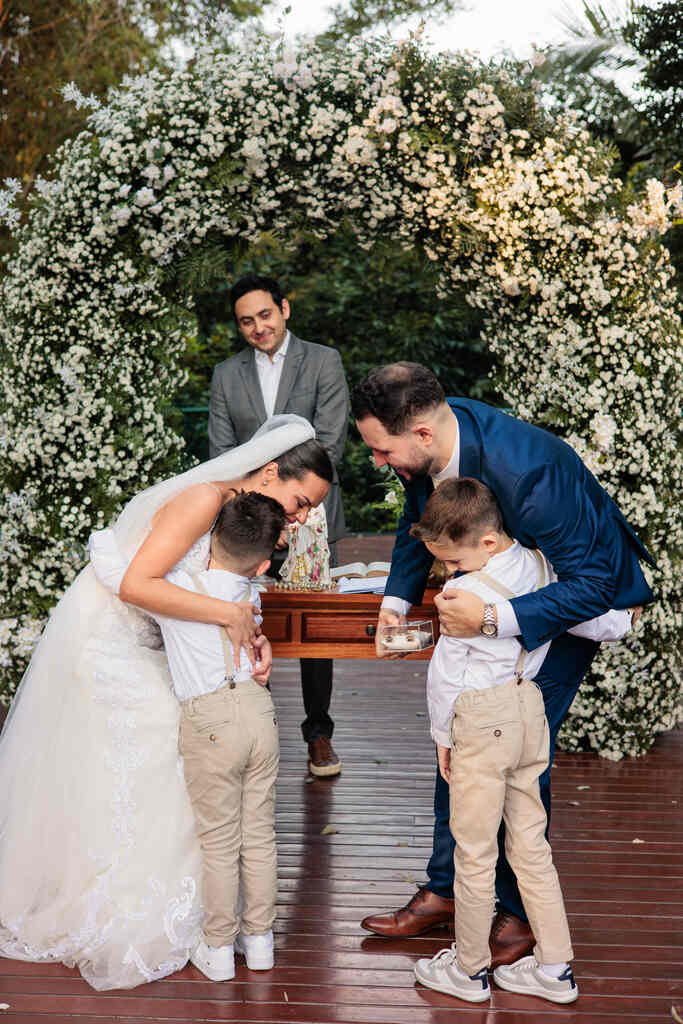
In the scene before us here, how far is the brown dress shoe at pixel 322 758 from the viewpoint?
454cm

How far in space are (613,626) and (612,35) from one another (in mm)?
9263

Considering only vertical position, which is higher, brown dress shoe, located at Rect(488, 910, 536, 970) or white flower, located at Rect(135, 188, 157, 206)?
white flower, located at Rect(135, 188, 157, 206)

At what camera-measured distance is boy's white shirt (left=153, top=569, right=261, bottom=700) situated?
281 centimetres

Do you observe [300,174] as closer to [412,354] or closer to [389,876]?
[389,876]

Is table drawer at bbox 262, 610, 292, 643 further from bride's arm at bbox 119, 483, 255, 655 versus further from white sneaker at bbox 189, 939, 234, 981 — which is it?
white sneaker at bbox 189, 939, 234, 981

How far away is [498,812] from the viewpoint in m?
2.64

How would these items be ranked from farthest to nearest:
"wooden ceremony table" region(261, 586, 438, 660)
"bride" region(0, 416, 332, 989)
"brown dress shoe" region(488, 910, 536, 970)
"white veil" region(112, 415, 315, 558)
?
"wooden ceremony table" region(261, 586, 438, 660) → "white veil" region(112, 415, 315, 558) → "brown dress shoe" region(488, 910, 536, 970) → "bride" region(0, 416, 332, 989)

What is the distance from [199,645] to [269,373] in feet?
6.74

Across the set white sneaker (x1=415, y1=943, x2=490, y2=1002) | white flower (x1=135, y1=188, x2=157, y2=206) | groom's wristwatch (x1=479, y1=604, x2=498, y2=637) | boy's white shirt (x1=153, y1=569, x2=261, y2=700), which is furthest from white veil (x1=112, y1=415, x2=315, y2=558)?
white flower (x1=135, y1=188, x2=157, y2=206)

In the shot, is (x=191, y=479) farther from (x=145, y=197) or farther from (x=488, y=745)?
(x=145, y=197)

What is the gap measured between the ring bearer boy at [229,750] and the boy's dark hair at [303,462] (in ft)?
0.76

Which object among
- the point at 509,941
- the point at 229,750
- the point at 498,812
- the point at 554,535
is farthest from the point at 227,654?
the point at 509,941

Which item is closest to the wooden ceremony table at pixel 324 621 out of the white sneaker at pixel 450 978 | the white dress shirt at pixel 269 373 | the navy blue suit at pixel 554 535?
the navy blue suit at pixel 554 535

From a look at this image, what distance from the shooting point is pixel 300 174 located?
4.86m
